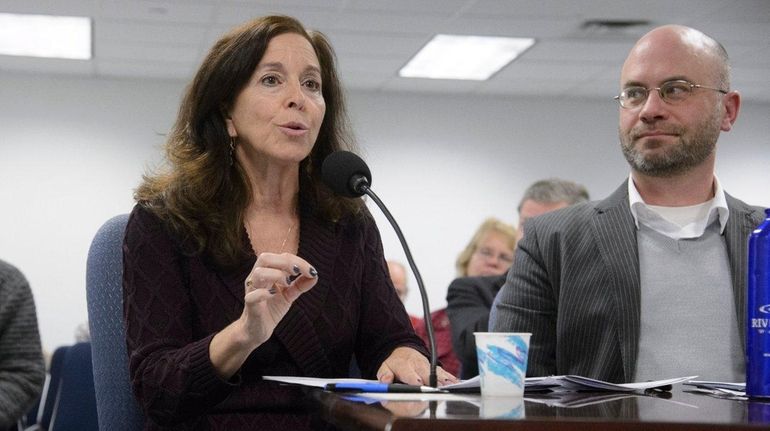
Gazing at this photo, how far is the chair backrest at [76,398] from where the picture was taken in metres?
3.36

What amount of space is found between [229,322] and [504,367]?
59cm

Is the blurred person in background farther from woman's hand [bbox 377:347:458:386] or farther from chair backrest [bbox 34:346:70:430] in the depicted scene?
woman's hand [bbox 377:347:458:386]

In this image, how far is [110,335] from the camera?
5.85 feet

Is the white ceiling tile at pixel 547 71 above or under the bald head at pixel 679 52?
above

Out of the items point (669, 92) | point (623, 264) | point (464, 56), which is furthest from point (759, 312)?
point (464, 56)

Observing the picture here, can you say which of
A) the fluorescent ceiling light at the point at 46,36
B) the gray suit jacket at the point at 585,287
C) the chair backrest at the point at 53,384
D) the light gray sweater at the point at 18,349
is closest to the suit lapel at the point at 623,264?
the gray suit jacket at the point at 585,287

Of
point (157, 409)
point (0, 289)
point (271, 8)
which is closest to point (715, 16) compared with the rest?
point (271, 8)

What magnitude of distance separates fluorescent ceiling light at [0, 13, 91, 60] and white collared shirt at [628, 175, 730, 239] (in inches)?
206

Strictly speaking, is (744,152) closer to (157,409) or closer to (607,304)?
(607,304)

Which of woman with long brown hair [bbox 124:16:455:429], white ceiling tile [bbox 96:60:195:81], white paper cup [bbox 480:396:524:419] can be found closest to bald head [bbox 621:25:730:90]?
woman with long brown hair [bbox 124:16:455:429]

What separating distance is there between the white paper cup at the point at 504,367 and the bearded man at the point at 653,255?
0.74 meters

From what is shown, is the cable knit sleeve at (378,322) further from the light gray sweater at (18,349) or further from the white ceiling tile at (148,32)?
the white ceiling tile at (148,32)

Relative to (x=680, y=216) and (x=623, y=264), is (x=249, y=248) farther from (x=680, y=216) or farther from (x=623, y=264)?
(x=680, y=216)

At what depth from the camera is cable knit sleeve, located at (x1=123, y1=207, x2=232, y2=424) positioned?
1.61 meters
